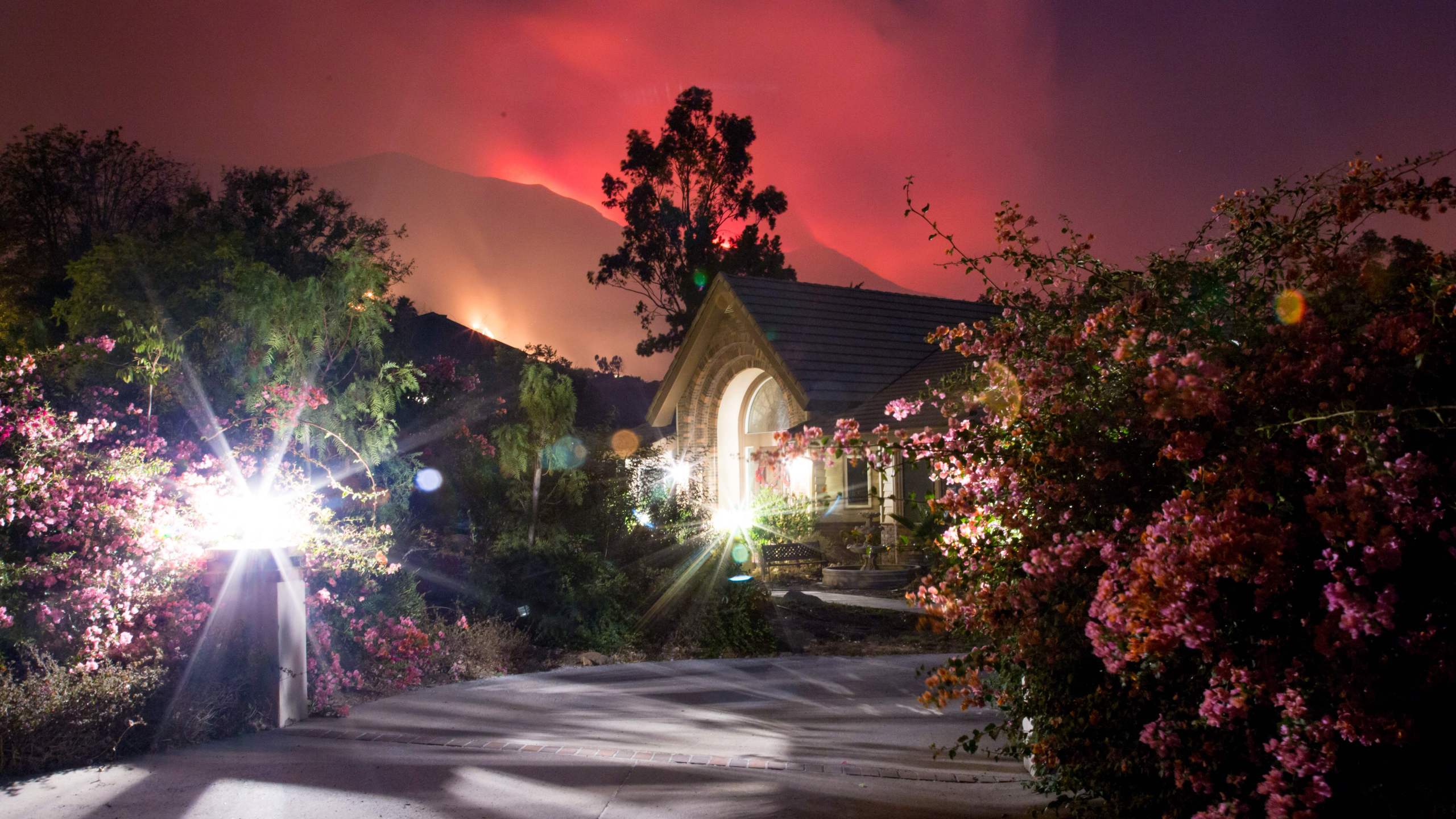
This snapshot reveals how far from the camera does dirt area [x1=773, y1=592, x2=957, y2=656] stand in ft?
34.9

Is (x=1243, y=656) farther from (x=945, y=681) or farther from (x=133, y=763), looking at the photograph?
(x=133, y=763)

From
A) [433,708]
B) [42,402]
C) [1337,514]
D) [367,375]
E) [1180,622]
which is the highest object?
[367,375]

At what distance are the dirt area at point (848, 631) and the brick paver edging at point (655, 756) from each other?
394 centimetres

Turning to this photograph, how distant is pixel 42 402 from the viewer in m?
8.33

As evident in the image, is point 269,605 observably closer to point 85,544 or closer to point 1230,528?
point 85,544

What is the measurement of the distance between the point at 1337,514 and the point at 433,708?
6609mm

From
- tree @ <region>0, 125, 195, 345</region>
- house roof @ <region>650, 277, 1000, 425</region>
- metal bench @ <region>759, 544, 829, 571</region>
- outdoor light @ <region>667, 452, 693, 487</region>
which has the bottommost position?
metal bench @ <region>759, 544, 829, 571</region>

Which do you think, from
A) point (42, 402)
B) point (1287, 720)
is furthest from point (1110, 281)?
point (42, 402)

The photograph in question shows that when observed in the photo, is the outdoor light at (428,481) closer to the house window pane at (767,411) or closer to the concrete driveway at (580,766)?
the concrete driveway at (580,766)

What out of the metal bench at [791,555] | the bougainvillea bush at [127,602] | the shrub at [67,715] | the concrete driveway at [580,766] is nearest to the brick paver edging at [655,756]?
the concrete driveway at [580,766]

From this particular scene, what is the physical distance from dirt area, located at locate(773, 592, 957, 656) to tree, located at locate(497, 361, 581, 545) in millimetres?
3570

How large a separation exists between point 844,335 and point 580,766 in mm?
16615

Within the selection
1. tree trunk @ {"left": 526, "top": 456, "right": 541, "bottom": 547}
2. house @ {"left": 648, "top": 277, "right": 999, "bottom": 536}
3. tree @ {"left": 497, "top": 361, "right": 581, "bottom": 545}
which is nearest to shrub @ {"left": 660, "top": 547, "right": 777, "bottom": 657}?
tree trunk @ {"left": 526, "top": 456, "right": 541, "bottom": 547}

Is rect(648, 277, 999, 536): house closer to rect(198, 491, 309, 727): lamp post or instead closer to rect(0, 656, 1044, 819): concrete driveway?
rect(0, 656, 1044, 819): concrete driveway
